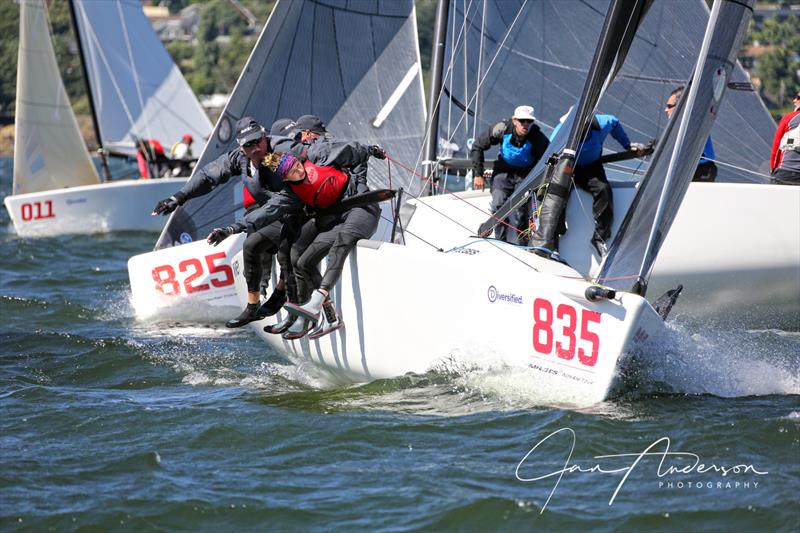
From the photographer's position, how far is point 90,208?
47.9ft

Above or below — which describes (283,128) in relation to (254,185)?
above

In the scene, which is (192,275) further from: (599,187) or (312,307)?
(599,187)

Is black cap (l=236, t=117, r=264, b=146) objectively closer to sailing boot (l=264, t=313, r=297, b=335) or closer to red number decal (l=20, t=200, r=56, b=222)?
sailing boot (l=264, t=313, r=297, b=335)

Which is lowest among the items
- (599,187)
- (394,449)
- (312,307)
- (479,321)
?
(394,449)

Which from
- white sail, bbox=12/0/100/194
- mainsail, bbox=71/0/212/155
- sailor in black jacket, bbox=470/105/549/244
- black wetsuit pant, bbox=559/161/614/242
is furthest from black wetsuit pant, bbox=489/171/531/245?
mainsail, bbox=71/0/212/155

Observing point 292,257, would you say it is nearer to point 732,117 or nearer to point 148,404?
point 148,404

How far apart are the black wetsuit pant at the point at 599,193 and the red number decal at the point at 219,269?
276cm

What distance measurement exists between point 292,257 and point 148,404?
1024 millimetres

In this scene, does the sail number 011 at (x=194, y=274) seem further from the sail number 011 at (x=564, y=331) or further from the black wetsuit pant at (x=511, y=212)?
the sail number 011 at (x=564, y=331)

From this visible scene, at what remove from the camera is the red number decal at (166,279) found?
8539 mm

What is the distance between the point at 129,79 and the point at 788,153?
12.0 meters

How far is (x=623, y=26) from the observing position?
584 cm

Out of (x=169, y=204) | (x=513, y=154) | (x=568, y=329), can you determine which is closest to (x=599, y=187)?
(x=513, y=154)

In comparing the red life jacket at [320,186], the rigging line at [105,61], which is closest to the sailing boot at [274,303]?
the red life jacket at [320,186]
